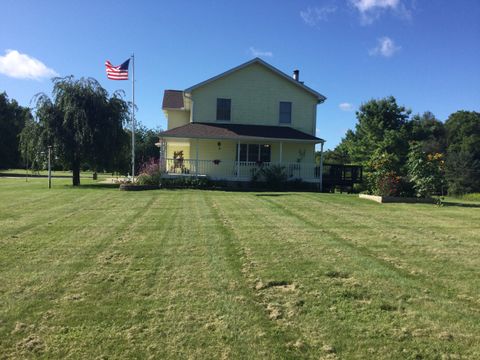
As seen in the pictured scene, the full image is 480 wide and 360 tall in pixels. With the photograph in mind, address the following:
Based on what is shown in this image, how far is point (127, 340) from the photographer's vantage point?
11.4 feet

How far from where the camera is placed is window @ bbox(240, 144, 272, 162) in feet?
81.0

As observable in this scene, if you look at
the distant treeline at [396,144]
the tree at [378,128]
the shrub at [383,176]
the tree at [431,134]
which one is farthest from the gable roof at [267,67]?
the tree at [431,134]

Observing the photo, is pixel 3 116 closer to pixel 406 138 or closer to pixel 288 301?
pixel 406 138

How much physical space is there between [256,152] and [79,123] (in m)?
10.2

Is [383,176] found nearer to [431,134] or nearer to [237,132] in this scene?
[237,132]

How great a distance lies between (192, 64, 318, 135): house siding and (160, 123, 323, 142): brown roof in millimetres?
706

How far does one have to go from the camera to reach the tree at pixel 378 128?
4828 cm

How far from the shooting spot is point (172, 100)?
29109 millimetres

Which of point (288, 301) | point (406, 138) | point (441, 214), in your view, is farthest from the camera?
point (406, 138)

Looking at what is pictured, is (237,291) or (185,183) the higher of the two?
(185,183)

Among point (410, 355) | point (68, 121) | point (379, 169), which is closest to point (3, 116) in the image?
point (68, 121)

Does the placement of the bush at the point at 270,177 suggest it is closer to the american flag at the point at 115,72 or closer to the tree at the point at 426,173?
the tree at the point at 426,173

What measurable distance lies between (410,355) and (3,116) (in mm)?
69437

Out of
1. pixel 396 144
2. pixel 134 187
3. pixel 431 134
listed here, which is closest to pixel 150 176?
pixel 134 187
